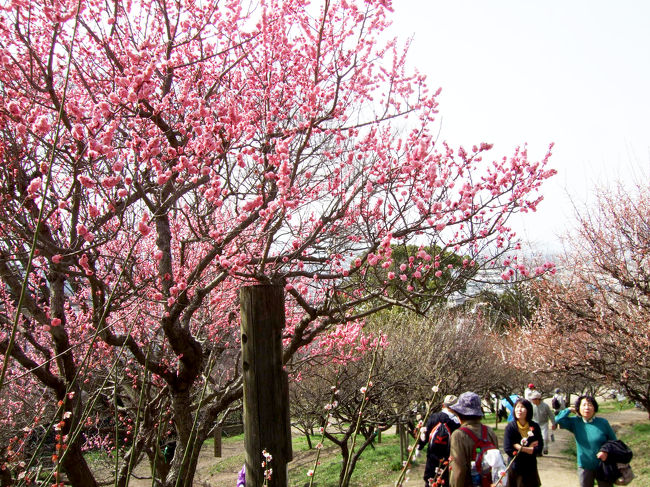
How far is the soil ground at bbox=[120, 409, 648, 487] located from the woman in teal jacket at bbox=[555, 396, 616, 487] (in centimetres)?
531

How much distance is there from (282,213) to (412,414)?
8.04 m

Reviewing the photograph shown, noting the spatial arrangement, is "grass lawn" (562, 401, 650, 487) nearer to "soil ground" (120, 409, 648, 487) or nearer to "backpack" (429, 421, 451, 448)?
"soil ground" (120, 409, 648, 487)

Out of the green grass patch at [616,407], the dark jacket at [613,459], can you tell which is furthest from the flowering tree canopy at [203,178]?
the green grass patch at [616,407]

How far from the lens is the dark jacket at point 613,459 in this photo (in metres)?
4.83

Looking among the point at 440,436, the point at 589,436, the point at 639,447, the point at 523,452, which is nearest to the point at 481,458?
the point at 440,436

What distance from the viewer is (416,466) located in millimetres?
12547

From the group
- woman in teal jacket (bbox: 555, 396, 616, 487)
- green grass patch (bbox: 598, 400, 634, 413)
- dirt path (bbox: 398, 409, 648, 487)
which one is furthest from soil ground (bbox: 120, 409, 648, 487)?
woman in teal jacket (bbox: 555, 396, 616, 487)

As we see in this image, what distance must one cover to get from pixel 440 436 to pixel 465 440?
2.89 ft

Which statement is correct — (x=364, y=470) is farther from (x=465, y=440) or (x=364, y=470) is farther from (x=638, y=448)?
(x=465, y=440)

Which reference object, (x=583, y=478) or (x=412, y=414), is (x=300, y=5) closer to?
(x=583, y=478)

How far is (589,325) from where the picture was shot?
1023 centimetres

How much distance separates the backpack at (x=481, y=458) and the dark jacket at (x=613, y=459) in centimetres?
181

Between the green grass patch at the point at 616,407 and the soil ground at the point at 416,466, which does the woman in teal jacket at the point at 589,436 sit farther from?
the green grass patch at the point at 616,407

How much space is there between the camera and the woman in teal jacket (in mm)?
4957
